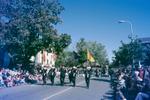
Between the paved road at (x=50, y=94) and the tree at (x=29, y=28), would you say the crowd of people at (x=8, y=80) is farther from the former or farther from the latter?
the tree at (x=29, y=28)

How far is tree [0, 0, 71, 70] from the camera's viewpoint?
137 feet

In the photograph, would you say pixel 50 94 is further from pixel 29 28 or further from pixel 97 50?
pixel 97 50

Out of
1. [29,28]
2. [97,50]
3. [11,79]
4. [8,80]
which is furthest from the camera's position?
[97,50]

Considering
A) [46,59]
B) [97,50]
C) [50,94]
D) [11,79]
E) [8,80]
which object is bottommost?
[50,94]

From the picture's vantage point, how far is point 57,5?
53.2 m

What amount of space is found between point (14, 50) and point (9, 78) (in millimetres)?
17558

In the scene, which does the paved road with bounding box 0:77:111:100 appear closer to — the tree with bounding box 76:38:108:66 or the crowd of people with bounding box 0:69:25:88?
the crowd of people with bounding box 0:69:25:88

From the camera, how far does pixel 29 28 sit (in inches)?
1859

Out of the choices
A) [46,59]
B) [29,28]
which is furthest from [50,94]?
[46,59]

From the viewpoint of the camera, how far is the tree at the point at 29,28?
41.6 meters

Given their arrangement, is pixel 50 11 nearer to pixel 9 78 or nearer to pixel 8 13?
pixel 8 13

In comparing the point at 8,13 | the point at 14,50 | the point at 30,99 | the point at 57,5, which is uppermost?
the point at 57,5

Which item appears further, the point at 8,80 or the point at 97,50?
the point at 97,50

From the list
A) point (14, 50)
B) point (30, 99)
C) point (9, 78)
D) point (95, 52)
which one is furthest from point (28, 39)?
point (95, 52)
